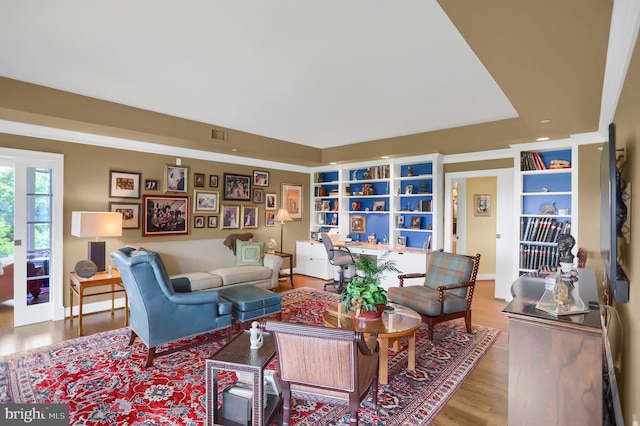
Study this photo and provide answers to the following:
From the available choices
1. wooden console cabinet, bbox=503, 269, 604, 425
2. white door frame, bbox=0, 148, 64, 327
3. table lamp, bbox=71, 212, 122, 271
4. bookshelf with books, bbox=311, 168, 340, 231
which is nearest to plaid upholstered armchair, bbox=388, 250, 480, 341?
wooden console cabinet, bbox=503, 269, 604, 425

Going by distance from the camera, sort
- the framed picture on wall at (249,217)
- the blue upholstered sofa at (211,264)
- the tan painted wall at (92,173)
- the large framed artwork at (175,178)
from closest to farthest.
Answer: the tan painted wall at (92,173), the blue upholstered sofa at (211,264), the large framed artwork at (175,178), the framed picture on wall at (249,217)

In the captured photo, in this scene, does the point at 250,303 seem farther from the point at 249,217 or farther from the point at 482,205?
the point at 482,205

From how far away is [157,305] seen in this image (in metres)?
2.81

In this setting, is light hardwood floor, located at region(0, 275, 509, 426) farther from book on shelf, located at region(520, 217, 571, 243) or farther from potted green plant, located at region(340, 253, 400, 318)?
book on shelf, located at region(520, 217, 571, 243)

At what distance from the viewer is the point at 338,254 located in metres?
5.62

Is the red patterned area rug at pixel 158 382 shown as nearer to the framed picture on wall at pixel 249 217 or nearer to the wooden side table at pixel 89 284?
the wooden side table at pixel 89 284

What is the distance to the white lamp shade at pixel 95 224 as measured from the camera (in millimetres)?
3715

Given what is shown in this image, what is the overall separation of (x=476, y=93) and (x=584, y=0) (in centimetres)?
183

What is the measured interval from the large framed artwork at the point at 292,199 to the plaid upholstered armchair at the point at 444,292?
3468 mm

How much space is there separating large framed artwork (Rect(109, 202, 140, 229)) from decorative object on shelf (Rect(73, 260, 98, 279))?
2.85ft

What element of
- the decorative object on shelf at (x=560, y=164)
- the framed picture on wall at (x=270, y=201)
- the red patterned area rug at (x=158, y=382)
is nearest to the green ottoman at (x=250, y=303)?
the red patterned area rug at (x=158, y=382)

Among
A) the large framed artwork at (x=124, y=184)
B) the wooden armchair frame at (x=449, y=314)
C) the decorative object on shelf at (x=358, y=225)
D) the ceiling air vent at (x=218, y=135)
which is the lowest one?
the wooden armchair frame at (x=449, y=314)

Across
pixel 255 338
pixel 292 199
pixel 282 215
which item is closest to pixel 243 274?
pixel 282 215

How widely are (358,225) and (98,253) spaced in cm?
448
